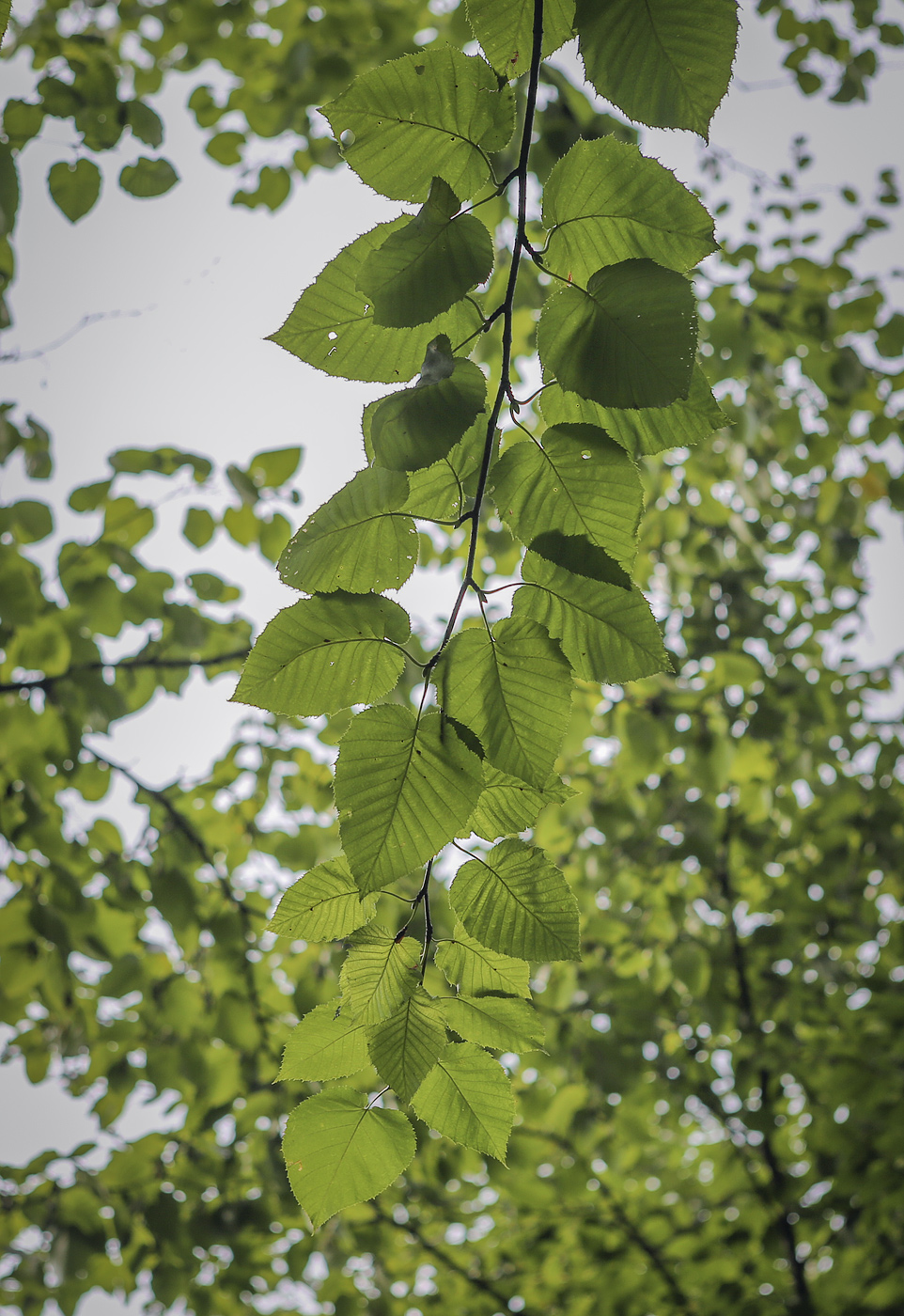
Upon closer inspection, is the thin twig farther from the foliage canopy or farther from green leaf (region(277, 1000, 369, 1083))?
green leaf (region(277, 1000, 369, 1083))

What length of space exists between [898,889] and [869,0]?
300 cm

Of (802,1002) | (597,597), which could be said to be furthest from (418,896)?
(802,1002)

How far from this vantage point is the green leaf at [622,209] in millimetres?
425

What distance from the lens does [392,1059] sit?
1.53 feet

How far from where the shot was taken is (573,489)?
48 centimetres

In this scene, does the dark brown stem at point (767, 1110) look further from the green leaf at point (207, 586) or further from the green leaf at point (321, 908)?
the green leaf at point (321, 908)

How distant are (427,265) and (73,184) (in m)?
1.24

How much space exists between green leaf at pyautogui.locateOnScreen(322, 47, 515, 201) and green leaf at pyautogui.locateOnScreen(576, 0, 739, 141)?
2.1 inches

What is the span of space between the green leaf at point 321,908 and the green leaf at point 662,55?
457 millimetres

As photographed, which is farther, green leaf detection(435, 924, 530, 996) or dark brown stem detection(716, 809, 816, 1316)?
dark brown stem detection(716, 809, 816, 1316)

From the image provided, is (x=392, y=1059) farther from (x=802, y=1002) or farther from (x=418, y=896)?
(x=802, y=1002)

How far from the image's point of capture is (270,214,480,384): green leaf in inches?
17.8

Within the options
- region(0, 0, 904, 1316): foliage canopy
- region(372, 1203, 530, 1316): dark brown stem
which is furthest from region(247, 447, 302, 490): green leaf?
region(372, 1203, 530, 1316): dark brown stem

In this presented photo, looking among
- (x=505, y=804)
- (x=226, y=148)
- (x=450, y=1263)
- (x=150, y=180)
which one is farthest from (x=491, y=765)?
(x=450, y=1263)
